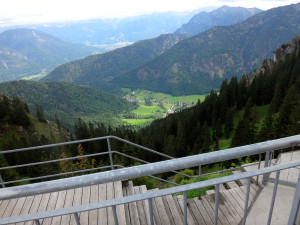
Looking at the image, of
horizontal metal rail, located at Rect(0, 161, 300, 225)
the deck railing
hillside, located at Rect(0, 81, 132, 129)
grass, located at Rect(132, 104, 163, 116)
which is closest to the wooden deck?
the deck railing

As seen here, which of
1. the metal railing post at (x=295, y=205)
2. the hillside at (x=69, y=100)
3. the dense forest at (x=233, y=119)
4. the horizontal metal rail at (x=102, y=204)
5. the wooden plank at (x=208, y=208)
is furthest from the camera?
the hillside at (x=69, y=100)

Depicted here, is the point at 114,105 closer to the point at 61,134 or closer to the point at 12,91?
the point at 12,91

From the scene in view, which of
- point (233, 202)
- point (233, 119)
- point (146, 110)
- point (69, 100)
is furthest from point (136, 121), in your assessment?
point (233, 202)

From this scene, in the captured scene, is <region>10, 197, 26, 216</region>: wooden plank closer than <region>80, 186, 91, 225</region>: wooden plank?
No

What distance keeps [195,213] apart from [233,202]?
93 centimetres

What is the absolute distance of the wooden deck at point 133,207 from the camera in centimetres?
421

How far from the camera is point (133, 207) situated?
4586 mm

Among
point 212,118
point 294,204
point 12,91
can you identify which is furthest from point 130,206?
point 12,91

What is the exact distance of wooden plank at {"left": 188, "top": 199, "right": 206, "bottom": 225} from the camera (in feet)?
14.0

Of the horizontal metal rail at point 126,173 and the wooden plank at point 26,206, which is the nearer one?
the horizontal metal rail at point 126,173

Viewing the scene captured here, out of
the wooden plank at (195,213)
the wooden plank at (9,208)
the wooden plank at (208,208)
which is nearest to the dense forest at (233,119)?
the wooden plank at (208,208)

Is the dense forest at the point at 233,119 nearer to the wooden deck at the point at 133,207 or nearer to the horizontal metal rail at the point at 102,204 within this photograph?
the wooden deck at the point at 133,207

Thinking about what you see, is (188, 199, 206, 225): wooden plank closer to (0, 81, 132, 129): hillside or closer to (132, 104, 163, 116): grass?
(0, 81, 132, 129): hillside

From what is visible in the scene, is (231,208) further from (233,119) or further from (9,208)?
(233,119)
